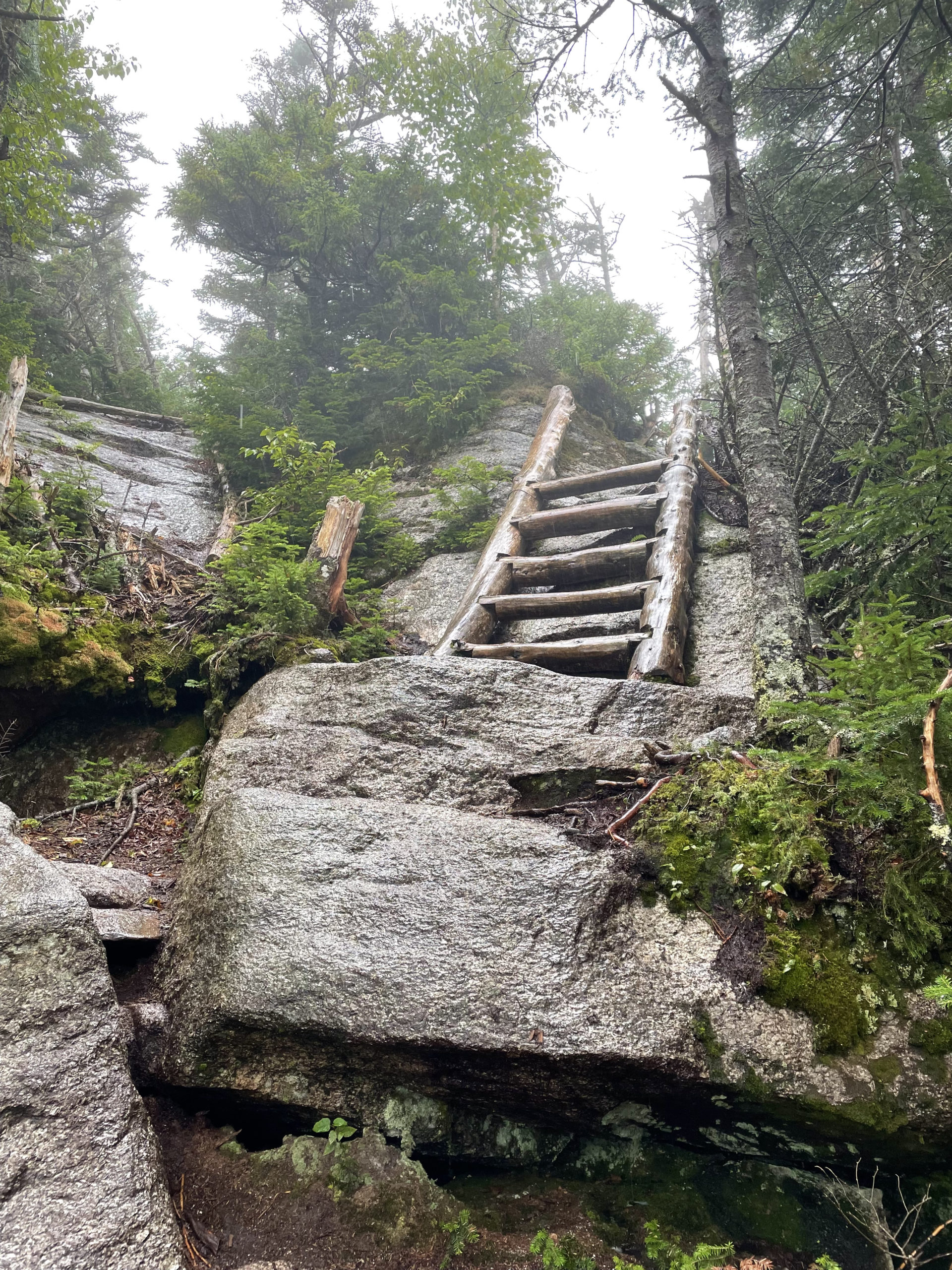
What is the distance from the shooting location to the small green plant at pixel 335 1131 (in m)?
2.49

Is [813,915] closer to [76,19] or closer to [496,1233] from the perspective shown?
[496,1233]

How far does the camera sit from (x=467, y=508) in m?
8.41

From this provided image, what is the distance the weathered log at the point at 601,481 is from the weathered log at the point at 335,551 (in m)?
2.21

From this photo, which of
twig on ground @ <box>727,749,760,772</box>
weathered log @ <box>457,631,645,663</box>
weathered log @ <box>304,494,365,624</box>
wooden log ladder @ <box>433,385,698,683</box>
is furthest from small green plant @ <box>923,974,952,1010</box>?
weathered log @ <box>304,494,365,624</box>

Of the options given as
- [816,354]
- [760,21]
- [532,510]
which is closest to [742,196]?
[816,354]

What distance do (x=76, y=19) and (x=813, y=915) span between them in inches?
662

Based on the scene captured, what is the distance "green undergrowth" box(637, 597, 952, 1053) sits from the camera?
233 cm

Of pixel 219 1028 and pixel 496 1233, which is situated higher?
pixel 219 1028

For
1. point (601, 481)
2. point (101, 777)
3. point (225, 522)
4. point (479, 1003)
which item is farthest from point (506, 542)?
point (479, 1003)

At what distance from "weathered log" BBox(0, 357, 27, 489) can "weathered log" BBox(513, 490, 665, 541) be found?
4.65 meters

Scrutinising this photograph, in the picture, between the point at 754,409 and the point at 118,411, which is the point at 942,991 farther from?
the point at 118,411

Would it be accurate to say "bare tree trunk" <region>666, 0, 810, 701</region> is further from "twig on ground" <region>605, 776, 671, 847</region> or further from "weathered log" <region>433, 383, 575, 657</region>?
"weathered log" <region>433, 383, 575, 657</region>

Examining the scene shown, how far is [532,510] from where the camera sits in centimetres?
755

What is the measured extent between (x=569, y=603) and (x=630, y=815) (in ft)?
8.83
